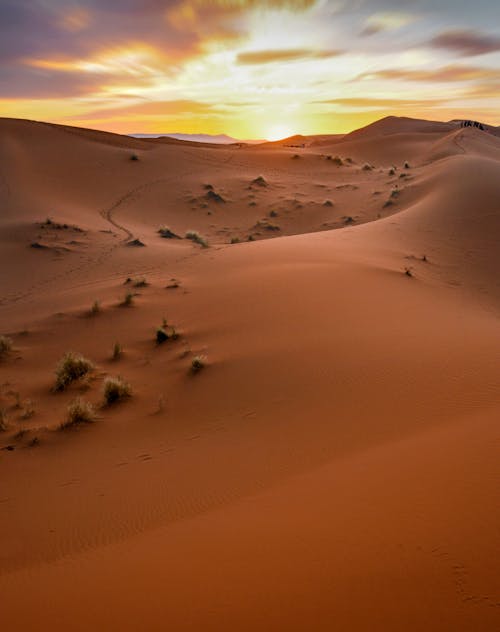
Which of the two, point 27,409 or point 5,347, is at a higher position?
point 5,347

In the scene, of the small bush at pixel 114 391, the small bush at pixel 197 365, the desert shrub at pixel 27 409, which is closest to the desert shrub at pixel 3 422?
the desert shrub at pixel 27 409

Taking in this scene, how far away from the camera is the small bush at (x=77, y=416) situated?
219 inches

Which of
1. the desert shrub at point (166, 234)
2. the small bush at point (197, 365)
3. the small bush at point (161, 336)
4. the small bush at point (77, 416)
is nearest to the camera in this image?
the small bush at point (77, 416)

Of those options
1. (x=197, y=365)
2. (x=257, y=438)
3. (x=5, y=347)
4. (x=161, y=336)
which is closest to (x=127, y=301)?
(x=161, y=336)

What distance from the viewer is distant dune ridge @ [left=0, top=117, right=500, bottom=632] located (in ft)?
9.27

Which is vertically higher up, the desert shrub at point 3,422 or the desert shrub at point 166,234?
the desert shrub at point 166,234

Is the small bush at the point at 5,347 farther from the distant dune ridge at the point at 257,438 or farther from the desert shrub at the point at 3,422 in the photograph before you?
the desert shrub at the point at 3,422

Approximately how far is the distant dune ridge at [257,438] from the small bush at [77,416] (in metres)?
0.02

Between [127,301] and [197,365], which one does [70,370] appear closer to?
[197,365]

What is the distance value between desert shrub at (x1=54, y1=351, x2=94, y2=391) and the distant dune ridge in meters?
0.02

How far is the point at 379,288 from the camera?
8.90m

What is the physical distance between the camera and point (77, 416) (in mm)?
5594

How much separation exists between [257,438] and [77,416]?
212cm

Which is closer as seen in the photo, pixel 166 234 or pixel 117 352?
pixel 117 352
